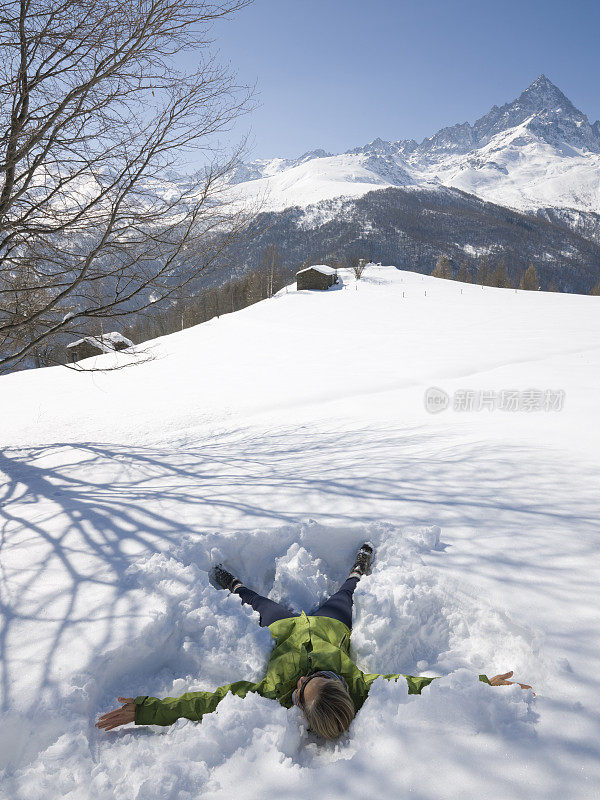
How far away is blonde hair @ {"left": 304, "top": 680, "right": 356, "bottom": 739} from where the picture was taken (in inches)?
72.6

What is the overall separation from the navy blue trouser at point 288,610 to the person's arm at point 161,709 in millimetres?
621

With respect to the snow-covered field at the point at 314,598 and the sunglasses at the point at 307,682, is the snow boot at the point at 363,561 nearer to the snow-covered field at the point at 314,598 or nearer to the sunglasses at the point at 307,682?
the snow-covered field at the point at 314,598

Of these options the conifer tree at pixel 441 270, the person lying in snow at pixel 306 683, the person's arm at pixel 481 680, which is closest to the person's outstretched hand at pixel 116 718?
the person lying in snow at pixel 306 683

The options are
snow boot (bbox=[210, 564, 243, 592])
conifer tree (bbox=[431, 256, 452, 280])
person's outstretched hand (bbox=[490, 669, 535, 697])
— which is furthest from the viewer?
conifer tree (bbox=[431, 256, 452, 280])

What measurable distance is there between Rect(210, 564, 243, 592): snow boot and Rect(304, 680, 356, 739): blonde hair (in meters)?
1.06

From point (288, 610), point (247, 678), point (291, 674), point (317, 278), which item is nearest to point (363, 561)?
point (288, 610)

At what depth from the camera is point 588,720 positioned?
1606 millimetres

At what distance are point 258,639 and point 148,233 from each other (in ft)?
10.4

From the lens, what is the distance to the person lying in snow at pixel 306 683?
1.87 meters

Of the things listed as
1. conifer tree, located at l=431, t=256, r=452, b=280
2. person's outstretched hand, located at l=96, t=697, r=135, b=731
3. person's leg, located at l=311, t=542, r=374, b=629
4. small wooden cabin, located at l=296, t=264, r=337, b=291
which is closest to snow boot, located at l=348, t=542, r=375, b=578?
person's leg, located at l=311, t=542, r=374, b=629

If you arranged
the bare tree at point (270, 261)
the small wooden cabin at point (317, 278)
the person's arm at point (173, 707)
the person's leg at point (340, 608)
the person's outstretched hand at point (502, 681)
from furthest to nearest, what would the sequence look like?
the small wooden cabin at point (317, 278), the bare tree at point (270, 261), the person's leg at point (340, 608), the person's arm at point (173, 707), the person's outstretched hand at point (502, 681)

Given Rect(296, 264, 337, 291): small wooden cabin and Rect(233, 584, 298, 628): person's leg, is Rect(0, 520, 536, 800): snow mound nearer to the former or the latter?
Rect(233, 584, 298, 628): person's leg

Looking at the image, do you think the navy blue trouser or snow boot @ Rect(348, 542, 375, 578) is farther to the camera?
snow boot @ Rect(348, 542, 375, 578)

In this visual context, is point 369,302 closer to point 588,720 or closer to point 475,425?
point 475,425
